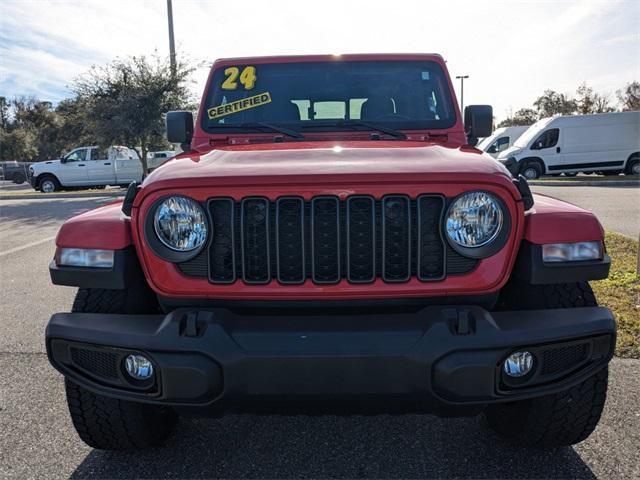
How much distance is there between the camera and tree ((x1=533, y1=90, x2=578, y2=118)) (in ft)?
136

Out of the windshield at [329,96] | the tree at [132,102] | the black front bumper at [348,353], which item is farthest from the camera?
the tree at [132,102]

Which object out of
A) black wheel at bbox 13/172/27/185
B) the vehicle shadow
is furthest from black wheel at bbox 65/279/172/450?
black wheel at bbox 13/172/27/185

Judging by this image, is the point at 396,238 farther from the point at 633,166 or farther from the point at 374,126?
the point at 633,166

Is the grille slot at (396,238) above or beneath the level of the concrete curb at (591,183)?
above

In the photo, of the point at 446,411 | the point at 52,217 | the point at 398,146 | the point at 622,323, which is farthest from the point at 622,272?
the point at 52,217

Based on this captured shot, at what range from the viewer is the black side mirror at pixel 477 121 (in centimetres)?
353

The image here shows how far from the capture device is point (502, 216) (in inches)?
80.6

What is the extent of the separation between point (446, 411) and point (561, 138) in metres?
20.5

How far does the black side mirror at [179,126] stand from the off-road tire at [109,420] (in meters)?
1.81

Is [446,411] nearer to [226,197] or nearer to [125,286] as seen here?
[226,197]

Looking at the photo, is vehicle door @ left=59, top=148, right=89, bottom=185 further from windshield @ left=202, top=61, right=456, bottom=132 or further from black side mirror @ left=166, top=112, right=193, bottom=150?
windshield @ left=202, top=61, right=456, bottom=132

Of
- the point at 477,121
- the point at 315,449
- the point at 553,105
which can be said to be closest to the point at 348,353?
the point at 315,449

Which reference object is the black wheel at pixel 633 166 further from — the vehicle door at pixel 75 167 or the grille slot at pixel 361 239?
the grille slot at pixel 361 239

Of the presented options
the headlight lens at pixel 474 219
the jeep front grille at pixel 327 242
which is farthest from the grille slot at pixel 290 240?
the headlight lens at pixel 474 219
